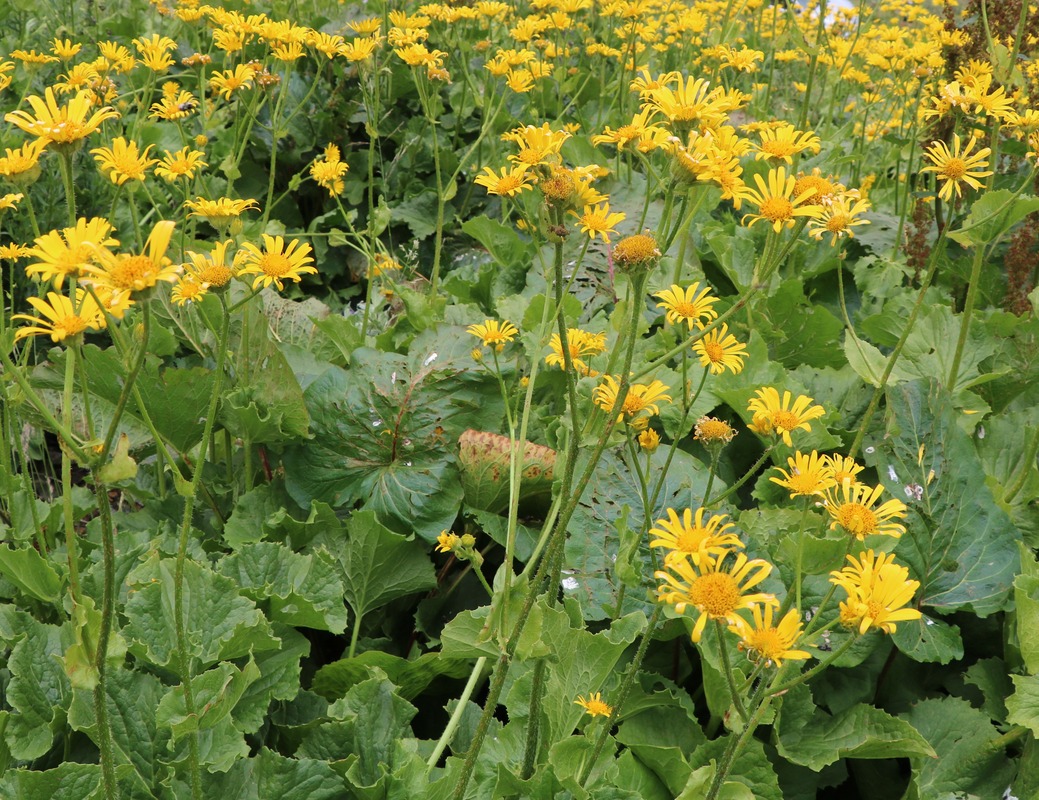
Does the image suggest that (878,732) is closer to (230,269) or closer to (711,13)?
(230,269)

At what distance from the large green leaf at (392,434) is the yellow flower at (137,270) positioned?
136 cm

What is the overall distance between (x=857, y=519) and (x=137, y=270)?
103cm

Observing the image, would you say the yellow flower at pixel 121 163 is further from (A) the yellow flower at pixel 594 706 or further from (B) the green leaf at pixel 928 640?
(B) the green leaf at pixel 928 640

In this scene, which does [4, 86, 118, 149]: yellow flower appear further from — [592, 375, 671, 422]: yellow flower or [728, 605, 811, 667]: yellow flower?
[728, 605, 811, 667]: yellow flower

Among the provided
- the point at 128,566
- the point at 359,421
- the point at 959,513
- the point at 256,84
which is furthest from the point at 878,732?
the point at 256,84

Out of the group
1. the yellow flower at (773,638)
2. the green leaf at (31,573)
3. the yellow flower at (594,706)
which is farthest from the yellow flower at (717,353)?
the green leaf at (31,573)

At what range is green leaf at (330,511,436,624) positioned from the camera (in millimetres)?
2293

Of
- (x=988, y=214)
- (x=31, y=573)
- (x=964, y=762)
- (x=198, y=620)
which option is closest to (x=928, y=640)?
(x=964, y=762)

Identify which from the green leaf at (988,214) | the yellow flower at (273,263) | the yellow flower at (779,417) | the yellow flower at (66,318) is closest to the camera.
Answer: the yellow flower at (66,318)

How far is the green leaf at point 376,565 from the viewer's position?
2293 millimetres

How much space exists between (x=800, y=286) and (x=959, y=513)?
3.20ft

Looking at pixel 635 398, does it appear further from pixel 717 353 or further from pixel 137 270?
pixel 137 270

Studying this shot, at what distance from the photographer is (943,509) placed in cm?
230

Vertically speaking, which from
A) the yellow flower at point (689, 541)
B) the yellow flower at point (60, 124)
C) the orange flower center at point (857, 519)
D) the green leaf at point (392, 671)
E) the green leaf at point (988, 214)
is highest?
the yellow flower at point (60, 124)
